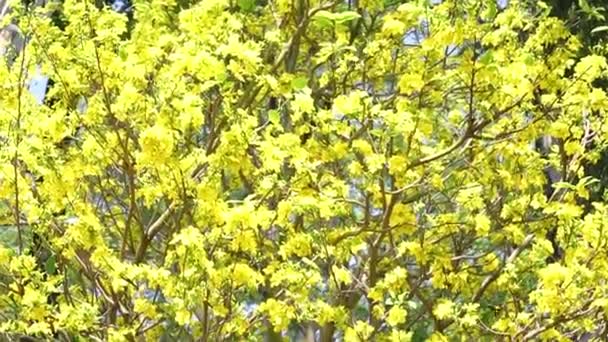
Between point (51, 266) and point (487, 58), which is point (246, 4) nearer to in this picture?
point (487, 58)

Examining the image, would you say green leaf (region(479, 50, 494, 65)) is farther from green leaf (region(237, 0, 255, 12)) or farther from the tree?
green leaf (region(237, 0, 255, 12))

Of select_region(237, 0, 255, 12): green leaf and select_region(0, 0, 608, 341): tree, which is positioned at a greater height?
select_region(237, 0, 255, 12): green leaf

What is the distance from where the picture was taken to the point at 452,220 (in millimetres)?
4180

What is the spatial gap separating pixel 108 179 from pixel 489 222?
1.80m

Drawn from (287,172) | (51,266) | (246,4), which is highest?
(246,4)

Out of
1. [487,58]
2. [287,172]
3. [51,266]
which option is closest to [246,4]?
[287,172]

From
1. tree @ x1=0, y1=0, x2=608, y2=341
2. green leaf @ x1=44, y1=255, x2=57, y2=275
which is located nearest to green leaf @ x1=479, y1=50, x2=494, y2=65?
tree @ x1=0, y1=0, x2=608, y2=341

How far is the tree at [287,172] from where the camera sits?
3.37 m

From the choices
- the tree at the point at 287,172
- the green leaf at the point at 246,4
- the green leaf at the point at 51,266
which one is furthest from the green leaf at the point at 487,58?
the green leaf at the point at 51,266

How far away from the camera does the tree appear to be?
3.37 metres

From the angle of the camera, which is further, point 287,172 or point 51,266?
point 287,172

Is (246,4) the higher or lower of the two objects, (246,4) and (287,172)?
the higher

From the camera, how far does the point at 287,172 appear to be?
12.8 feet

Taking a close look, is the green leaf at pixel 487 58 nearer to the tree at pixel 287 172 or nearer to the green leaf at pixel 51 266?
the tree at pixel 287 172
